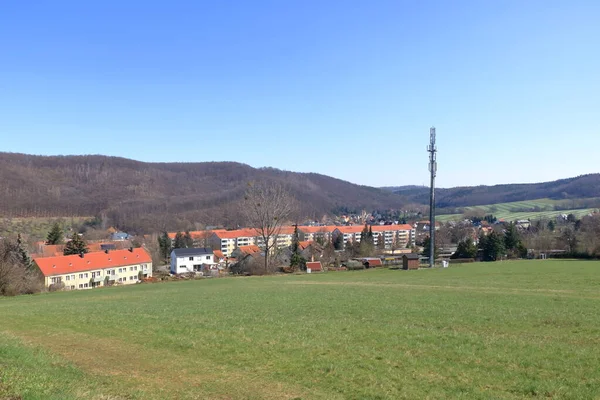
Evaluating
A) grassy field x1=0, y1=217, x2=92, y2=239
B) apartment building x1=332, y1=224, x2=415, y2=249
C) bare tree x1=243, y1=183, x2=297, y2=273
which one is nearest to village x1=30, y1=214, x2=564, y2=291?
bare tree x1=243, y1=183, x2=297, y2=273

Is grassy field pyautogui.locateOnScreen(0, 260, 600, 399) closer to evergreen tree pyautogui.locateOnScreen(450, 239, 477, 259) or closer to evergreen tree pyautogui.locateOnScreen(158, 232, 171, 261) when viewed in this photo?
evergreen tree pyautogui.locateOnScreen(450, 239, 477, 259)

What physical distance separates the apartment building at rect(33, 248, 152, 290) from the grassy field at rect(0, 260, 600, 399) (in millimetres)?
46311

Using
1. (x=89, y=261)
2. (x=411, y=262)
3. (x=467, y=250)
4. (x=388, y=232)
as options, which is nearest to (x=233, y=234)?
(x=388, y=232)

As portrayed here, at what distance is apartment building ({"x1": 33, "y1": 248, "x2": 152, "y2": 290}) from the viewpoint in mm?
62047

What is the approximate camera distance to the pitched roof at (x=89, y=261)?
204 ft

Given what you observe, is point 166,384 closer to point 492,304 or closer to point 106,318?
point 106,318

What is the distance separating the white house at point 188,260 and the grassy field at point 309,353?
71.8 metres

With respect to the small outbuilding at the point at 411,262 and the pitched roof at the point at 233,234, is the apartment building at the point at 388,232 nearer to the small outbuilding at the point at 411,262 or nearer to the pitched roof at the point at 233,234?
the pitched roof at the point at 233,234

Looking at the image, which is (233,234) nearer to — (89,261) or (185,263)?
(185,263)

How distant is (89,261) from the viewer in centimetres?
6944

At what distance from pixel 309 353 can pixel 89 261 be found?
6769 centimetres

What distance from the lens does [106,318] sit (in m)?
17.8

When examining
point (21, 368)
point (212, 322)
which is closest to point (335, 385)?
point (21, 368)

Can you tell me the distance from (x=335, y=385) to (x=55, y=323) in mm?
13000
